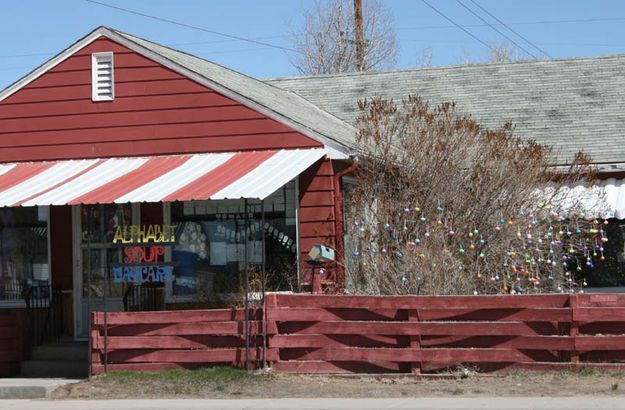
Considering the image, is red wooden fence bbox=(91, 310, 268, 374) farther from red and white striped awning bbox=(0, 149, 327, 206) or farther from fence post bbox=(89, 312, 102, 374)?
red and white striped awning bbox=(0, 149, 327, 206)

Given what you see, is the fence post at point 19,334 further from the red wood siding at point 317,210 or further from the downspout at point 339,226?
the downspout at point 339,226

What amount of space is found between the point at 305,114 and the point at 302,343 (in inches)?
221

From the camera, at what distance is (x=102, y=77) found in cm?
1437

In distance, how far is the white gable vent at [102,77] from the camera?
562 inches

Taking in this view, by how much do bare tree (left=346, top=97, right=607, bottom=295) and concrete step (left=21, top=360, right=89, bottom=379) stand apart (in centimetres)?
390

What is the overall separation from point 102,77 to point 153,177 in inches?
95.8

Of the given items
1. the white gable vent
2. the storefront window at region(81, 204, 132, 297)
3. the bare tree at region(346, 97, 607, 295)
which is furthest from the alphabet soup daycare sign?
the bare tree at region(346, 97, 607, 295)

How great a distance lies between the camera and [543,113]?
693 inches

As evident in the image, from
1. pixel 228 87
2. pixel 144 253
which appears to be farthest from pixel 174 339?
pixel 228 87

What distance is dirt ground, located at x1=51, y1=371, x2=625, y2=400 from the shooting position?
9852mm

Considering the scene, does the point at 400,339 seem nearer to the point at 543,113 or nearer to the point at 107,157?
the point at 107,157

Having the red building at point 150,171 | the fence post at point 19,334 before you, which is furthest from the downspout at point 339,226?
the fence post at point 19,334

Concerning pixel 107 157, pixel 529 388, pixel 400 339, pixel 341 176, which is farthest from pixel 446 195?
pixel 107 157

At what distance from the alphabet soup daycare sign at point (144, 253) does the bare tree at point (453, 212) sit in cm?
257
